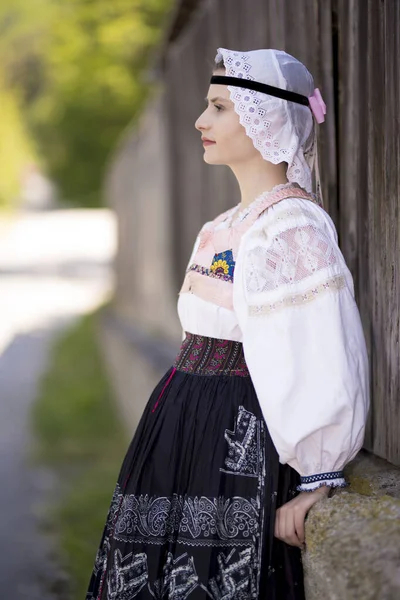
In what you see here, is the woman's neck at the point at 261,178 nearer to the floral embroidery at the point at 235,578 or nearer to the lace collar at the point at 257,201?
the lace collar at the point at 257,201

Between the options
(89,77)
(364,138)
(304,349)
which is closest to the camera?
(304,349)

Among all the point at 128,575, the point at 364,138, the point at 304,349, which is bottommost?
the point at 128,575

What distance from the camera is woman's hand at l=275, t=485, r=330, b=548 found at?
1929mm

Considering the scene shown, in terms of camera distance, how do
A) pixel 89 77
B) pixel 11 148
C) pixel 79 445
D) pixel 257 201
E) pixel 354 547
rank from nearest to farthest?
pixel 354 547 → pixel 257 201 → pixel 79 445 → pixel 89 77 → pixel 11 148

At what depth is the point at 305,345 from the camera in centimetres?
189

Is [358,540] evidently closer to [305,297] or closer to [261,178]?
[305,297]

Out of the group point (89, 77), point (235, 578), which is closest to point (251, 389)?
point (235, 578)

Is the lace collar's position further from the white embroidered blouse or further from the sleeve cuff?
the sleeve cuff

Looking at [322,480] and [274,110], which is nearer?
[322,480]

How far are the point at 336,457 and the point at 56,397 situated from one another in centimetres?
628

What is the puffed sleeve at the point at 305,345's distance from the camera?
6.11 ft

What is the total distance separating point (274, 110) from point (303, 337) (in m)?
0.55

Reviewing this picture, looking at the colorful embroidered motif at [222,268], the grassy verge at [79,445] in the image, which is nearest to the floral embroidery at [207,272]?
the colorful embroidered motif at [222,268]

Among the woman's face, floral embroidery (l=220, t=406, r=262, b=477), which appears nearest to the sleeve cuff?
floral embroidery (l=220, t=406, r=262, b=477)
